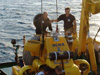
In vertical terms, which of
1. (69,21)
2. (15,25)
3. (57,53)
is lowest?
(15,25)

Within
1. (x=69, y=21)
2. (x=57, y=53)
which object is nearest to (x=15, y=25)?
(x=69, y=21)

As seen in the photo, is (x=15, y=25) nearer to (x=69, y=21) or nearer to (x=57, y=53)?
(x=69, y=21)

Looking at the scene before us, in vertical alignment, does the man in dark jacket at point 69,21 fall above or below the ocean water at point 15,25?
above

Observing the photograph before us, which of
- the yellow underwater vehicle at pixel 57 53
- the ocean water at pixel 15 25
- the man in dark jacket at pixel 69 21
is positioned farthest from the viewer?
the ocean water at pixel 15 25

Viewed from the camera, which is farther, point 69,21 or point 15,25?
point 15,25

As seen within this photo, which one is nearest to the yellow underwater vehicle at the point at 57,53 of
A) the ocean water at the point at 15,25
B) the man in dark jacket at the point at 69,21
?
the man in dark jacket at the point at 69,21

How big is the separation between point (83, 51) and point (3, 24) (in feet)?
55.0

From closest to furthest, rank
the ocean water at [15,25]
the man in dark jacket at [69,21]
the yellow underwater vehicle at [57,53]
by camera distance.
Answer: the yellow underwater vehicle at [57,53] < the man in dark jacket at [69,21] < the ocean water at [15,25]

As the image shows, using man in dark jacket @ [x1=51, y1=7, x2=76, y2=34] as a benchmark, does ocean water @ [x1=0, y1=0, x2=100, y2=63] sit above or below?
below

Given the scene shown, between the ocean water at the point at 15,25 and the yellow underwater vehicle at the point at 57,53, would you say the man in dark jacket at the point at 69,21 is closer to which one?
the yellow underwater vehicle at the point at 57,53

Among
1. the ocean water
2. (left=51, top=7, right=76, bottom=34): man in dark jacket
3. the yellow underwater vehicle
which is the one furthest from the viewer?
the ocean water

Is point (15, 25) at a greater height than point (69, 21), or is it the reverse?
point (69, 21)

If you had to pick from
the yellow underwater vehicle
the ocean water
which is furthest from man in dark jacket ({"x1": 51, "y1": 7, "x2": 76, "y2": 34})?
the ocean water

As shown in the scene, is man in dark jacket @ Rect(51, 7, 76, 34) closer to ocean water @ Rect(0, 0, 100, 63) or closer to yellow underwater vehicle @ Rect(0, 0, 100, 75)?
yellow underwater vehicle @ Rect(0, 0, 100, 75)
